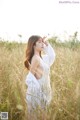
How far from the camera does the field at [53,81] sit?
168 cm

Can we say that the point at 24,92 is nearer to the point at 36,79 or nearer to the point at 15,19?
the point at 36,79

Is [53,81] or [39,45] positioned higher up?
[39,45]

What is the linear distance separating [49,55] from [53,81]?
5.8 inches

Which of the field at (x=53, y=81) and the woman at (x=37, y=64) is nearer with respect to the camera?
the field at (x=53, y=81)

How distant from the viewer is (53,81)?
6.06ft

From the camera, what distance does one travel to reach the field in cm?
168

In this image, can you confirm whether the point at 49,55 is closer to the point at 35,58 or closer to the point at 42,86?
the point at 35,58

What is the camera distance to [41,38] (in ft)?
6.26

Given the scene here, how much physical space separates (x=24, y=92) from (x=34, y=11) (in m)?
0.52

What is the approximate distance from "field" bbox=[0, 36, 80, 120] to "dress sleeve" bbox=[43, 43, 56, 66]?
3 cm

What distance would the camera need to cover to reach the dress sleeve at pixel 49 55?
6.11 feet

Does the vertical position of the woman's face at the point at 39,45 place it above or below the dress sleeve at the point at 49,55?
above

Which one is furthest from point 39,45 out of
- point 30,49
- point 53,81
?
point 53,81

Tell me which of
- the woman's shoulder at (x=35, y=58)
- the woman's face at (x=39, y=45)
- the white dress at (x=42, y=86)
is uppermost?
the woman's face at (x=39, y=45)
